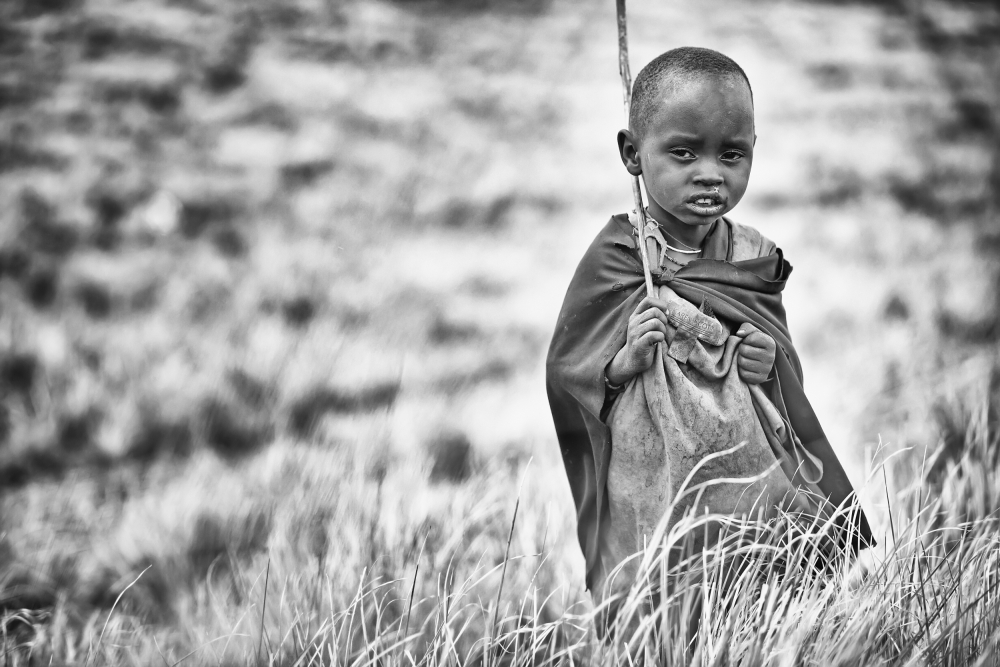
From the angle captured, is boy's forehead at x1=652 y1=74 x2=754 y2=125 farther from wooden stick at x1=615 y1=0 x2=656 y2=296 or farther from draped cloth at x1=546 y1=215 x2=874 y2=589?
draped cloth at x1=546 y1=215 x2=874 y2=589

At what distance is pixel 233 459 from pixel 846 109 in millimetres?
4384

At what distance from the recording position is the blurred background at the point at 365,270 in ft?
9.41

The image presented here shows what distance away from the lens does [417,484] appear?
3.05 meters

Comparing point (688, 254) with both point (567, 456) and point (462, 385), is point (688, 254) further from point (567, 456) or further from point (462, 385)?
point (462, 385)

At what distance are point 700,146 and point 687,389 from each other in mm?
481

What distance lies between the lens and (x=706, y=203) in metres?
1.92

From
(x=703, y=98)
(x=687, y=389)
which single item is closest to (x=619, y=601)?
(x=687, y=389)

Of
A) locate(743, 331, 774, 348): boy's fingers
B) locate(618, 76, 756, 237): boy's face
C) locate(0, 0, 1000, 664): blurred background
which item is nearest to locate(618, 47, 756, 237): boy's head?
locate(618, 76, 756, 237): boy's face

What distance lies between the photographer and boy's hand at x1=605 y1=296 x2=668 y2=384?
1.88 m

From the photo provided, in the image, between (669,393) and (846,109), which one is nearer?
(669,393)

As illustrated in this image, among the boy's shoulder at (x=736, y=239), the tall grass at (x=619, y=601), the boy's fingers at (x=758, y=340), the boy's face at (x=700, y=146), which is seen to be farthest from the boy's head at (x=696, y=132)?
the tall grass at (x=619, y=601)

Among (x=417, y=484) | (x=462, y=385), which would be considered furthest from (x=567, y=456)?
(x=462, y=385)

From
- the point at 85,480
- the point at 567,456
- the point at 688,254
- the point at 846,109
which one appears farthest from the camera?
the point at 846,109

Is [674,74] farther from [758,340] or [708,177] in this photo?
[758,340]
